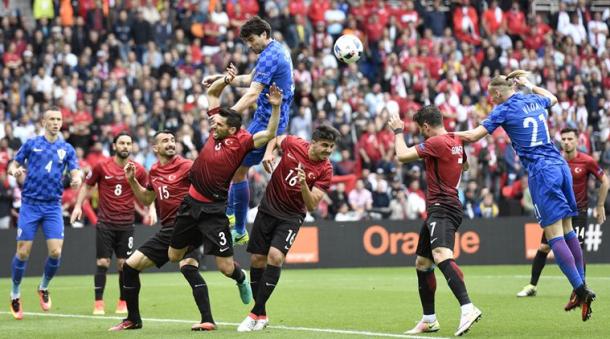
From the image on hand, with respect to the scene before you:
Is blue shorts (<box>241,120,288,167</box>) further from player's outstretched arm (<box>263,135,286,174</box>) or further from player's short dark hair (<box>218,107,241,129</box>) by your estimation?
player's short dark hair (<box>218,107,241,129</box>)

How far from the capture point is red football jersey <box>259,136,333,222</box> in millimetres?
13375

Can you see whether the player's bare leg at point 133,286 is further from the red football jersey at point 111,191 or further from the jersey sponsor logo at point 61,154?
the red football jersey at point 111,191

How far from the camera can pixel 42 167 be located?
652 inches

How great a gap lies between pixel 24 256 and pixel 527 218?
15.0m

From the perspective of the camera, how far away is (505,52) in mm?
35062

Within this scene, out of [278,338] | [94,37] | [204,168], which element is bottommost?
[278,338]

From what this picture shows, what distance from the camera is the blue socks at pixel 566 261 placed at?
523 inches

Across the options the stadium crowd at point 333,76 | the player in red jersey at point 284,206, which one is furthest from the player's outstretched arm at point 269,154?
Answer: the stadium crowd at point 333,76

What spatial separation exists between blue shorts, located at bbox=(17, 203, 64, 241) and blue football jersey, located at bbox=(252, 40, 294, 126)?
3978 mm

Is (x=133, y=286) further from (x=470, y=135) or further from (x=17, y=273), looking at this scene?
(x=470, y=135)

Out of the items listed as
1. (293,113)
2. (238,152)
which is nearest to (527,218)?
(293,113)

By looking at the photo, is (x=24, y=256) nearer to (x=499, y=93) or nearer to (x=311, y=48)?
(x=499, y=93)

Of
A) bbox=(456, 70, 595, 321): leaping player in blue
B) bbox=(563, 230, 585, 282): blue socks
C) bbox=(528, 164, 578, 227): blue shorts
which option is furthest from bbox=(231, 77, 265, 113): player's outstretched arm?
bbox=(563, 230, 585, 282): blue socks

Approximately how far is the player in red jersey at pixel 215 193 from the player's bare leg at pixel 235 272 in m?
0.01
